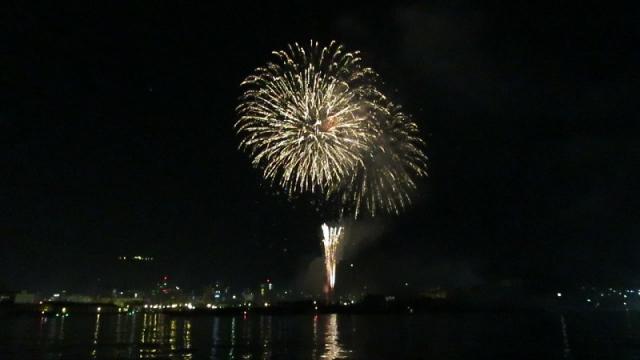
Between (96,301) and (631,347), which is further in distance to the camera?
(96,301)

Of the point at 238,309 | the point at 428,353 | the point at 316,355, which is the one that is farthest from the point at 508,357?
the point at 238,309

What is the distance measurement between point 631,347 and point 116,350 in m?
35.3

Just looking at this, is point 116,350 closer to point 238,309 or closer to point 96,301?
point 238,309

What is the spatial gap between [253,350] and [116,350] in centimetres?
864

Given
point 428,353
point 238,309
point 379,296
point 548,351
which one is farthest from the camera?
point 379,296

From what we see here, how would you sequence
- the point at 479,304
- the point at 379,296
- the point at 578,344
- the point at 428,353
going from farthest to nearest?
the point at 479,304
the point at 379,296
the point at 578,344
the point at 428,353

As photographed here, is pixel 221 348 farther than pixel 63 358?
Yes

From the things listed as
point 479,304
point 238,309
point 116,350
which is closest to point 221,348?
point 116,350

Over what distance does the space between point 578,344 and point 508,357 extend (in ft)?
48.1

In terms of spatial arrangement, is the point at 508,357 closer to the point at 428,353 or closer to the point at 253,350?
the point at 428,353

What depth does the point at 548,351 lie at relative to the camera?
130ft

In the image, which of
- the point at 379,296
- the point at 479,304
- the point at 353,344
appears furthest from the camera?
the point at 479,304

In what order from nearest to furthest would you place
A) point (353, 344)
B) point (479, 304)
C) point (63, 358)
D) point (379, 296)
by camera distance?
1. point (63, 358)
2. point (353, 344)
3. point (379, 296)
4. point (479, 304)

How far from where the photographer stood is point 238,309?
504 ft
